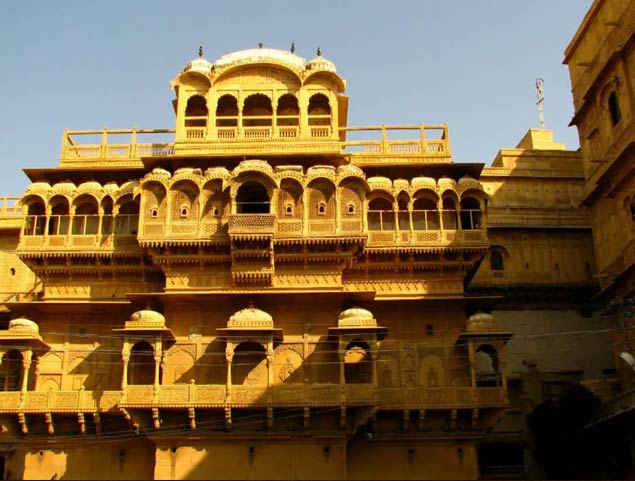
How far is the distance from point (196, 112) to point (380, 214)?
808 cm

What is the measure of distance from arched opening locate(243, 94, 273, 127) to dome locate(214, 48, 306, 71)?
4.14 feet

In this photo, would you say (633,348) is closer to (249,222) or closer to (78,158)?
(249,222)

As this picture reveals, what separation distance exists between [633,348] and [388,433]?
27.7 ft

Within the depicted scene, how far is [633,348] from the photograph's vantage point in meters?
24.1

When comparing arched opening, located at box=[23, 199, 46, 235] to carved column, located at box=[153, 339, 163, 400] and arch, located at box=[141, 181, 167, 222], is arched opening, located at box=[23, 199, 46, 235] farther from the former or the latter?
carved column, located at box=[153, 339, 163, 400]

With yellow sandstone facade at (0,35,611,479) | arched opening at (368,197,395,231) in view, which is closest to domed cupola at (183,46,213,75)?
yellow sandstone facade at (0,35,611,479)

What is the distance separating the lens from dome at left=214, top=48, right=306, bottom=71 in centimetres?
2694

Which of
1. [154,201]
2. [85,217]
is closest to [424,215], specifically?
[154,201]

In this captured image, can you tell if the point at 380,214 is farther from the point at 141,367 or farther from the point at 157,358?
the point at 141,367

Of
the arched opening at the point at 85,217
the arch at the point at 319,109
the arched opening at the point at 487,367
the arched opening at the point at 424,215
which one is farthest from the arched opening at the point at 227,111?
the arched opening at the point at 487,367

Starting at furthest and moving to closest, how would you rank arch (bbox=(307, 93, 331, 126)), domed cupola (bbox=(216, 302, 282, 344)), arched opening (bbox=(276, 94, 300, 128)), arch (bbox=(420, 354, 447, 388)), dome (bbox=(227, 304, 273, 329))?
arch (bbox=(307, 93, 331, 126)) < arched opening (bbox=(276, 94, 300, 128)) < arch (bbox=(420, 354, 447, 388)) < dome (bbox=(227, 304, 273, 329)) < domed cupola (bbox=(216, 302, 282, 344))

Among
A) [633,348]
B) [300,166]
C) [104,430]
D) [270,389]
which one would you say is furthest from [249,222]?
[633,348]

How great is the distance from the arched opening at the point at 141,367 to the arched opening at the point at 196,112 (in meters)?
8.14

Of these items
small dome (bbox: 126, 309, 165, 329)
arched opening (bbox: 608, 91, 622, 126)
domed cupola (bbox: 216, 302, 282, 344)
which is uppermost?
arched opening (bbox: 608, 91, 622, 126)
